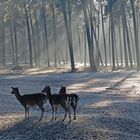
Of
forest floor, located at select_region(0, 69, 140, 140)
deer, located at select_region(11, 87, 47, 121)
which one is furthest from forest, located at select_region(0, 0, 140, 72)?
deer, located at select_region(11, 87, 47, 121)

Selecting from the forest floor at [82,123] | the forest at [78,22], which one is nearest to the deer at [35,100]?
the forest floor at [82,123]

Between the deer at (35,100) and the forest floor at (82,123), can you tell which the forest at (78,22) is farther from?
the deer at (35,100)

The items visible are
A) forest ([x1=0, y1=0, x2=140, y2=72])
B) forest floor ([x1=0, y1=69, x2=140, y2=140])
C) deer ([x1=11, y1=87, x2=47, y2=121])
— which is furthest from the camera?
forest ([x1=0, y1=0, x2=140, y2=72])

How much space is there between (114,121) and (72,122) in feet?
6.18

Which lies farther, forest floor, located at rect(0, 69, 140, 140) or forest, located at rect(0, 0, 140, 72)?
forest, located at rect(0, 0, 140, 72)

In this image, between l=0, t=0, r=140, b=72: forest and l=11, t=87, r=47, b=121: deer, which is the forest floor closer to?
l=11, t=87, r=47, b=121: deer

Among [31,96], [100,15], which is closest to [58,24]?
[100,15]

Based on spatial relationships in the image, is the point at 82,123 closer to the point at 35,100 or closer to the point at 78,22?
the point at 35,100

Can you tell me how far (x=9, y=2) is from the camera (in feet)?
243

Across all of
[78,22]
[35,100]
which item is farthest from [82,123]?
[78,22]

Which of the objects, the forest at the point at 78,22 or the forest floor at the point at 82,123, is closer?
the forest floor at the point at 82,123

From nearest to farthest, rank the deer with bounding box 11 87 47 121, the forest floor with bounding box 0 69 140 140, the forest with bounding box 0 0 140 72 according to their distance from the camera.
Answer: the forest floor with bounding box 0 69 140 140 < the deer with bounding box 11 87 47 121 < the forest with bounding box 0 0 140 72

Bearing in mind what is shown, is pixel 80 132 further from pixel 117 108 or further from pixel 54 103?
pixel 117 108

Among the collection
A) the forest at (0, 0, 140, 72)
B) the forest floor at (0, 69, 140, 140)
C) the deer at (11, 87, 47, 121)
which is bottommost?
the forest floor at (0, 69, 140, 140)
